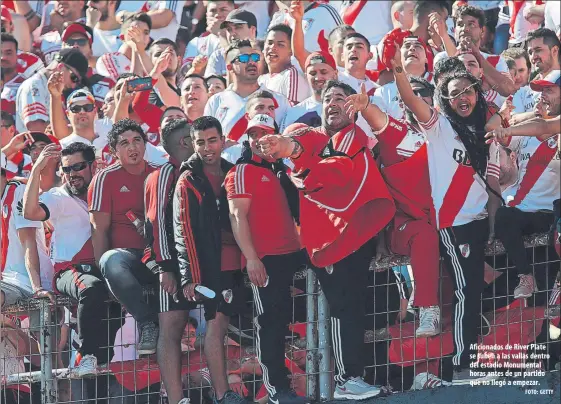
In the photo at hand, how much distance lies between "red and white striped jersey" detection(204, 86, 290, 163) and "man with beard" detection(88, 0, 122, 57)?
13.3 ft

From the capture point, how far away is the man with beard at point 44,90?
51.2 ft

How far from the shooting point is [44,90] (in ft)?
51.9

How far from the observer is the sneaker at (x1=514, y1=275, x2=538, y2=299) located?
34.0ft

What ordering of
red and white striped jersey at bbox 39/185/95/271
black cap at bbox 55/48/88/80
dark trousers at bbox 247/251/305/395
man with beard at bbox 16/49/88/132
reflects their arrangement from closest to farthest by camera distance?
dark trousers at bbox 247/251/305/395, red and white striped jersey at bbox 39/185/95/271, man with beard at bbox 16/49/88/132, black cap at bbox 55/48/88/80

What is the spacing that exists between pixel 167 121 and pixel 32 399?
2.63 m

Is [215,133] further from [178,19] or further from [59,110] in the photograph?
[178,19]

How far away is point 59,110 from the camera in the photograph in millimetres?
14820

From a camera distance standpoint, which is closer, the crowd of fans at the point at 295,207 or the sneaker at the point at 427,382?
the sneaker at the point at 427,382

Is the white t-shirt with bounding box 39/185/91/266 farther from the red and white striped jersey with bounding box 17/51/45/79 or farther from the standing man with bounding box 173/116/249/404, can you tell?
the red and white striped jersey with bounding box 17/51/45/79

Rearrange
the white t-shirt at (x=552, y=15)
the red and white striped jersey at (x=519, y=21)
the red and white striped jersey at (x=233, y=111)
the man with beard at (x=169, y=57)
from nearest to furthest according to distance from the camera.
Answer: the red and white striped jersey at (x=233, y=111) < the white t-shirt at (x=552, y=15) < the red and white striped jersey at (x=519, y=21) < the man with beard at (x=169, y=57)

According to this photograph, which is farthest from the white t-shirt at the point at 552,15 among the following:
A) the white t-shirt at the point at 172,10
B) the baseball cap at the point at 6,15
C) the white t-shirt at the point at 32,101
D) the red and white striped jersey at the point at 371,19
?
the baseball cap at the point at 6,15

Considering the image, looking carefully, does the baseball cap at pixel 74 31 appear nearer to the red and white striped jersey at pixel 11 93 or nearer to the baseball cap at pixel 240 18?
the red and white striped jersey at pixel 11 93

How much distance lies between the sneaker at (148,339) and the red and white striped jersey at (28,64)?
6355 millimetres

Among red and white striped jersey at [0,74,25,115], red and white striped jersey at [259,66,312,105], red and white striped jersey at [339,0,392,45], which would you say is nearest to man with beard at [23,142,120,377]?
red and white striped jersey at [259,66,312,105]
